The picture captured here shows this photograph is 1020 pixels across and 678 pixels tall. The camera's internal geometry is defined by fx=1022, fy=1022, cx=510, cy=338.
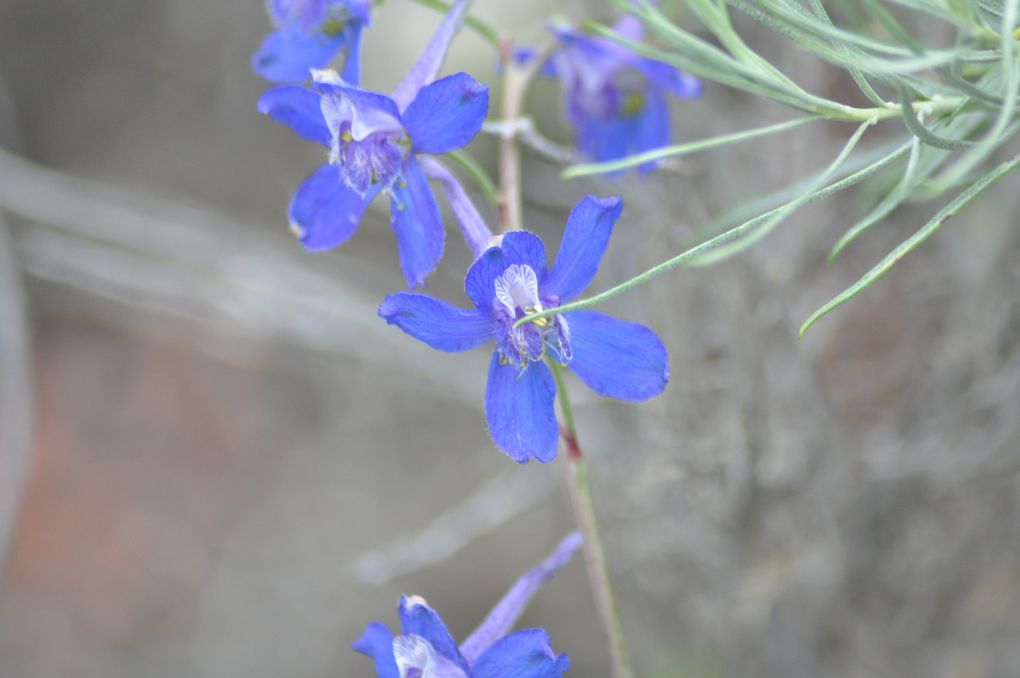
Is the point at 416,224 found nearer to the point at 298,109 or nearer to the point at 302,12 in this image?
the point at 298,109

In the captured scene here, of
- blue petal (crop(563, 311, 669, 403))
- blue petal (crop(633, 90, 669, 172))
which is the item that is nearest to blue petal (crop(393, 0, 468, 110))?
blue petal (crop(563, 311, 669, 403))

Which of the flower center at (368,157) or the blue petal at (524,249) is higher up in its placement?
the flower center at (368,157)

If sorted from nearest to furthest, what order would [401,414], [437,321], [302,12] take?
[437,321] → [302,12] → [401,414]

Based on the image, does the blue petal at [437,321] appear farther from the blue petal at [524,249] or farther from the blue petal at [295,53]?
the blue petal at [295,53]

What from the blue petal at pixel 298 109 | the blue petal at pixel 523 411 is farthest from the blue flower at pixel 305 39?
the blue petal at pixel 523 411

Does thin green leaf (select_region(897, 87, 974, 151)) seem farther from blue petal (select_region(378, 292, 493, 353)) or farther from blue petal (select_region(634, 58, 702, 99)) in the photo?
blue petal (select_region(634, 58, 702, 99))

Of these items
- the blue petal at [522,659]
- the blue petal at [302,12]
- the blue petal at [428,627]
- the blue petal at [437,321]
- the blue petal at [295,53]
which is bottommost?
the blue petal at [522,659]

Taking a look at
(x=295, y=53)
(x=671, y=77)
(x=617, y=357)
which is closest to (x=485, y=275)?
(x=617, y=357)
